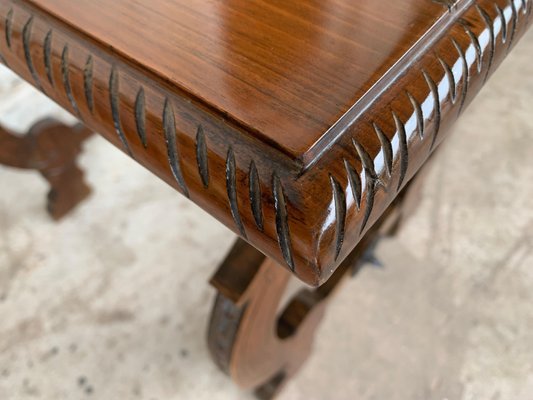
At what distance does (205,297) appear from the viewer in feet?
2.84

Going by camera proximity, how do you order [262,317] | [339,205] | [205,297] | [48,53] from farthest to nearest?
[205,297] → [262,317] → [48,53] → [339,205]

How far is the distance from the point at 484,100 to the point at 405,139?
3.19 feet

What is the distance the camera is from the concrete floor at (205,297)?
0.78 metres

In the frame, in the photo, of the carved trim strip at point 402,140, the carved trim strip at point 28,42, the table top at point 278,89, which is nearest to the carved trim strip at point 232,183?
the table top at point 278,89

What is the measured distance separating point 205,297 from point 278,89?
60 centimetres

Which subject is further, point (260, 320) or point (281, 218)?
point (260, 320)

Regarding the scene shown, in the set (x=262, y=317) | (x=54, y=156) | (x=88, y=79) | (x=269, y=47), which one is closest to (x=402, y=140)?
(x=269, y=47)

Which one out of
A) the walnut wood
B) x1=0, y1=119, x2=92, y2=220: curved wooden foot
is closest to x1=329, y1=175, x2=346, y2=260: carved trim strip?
the walnut wood

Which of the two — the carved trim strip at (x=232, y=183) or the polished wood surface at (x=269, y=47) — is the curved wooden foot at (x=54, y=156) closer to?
the polished wood surface at (x=269, y=47)

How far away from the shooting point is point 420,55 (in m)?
0.35

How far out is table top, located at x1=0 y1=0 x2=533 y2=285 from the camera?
0.29m

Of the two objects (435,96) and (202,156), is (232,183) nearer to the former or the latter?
(202,156)

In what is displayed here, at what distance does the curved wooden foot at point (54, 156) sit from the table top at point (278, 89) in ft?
1.49

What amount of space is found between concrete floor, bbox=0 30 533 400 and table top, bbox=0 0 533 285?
20.4 inches
